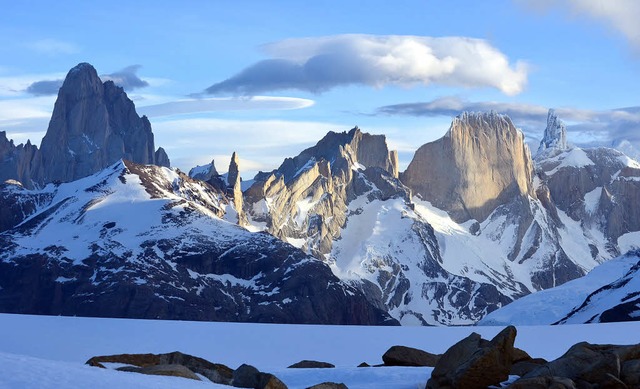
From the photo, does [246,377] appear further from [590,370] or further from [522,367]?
[590,370]

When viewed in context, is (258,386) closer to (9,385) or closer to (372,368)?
(372,368)

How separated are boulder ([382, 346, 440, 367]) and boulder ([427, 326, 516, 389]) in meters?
5.32

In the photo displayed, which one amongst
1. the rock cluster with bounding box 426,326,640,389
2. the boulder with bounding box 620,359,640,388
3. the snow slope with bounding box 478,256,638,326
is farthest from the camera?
the snow slope with bounding box 478,256,638,326

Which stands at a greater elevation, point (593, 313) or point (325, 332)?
point (325, 332)

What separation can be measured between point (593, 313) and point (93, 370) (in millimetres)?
127060

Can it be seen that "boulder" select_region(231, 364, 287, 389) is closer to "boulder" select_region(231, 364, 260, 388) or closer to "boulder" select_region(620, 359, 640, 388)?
"boulder" select_region(231, 364, 260, 388)

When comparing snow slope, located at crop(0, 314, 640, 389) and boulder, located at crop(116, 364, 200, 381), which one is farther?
snow slope, located at crop(0, 314, 640, 389)

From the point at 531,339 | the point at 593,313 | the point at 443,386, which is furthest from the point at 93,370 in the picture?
the point at 593,313

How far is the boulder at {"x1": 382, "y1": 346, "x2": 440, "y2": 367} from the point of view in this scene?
35719 mm

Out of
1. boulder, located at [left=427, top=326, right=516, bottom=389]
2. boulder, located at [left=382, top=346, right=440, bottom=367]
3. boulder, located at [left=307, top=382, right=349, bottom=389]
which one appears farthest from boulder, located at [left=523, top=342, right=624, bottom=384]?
boulder, located at [left=382, top=346, right=440, bottom=367]

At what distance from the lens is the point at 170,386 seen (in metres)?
23.3

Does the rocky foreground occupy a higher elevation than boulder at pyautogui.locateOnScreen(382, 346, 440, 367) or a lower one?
higher

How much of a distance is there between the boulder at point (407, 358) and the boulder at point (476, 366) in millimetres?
5321

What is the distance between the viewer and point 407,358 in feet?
117
